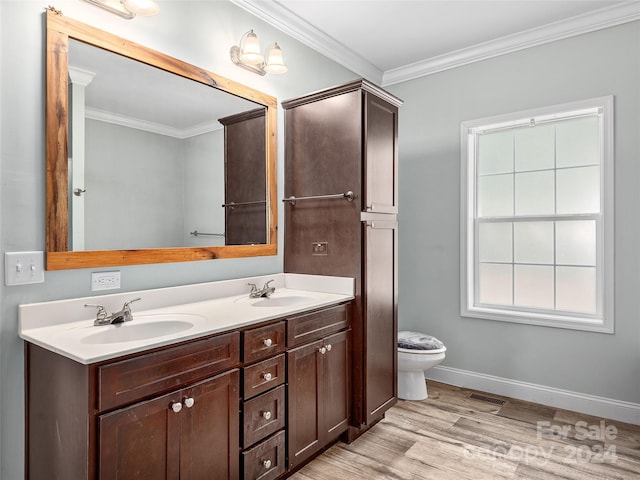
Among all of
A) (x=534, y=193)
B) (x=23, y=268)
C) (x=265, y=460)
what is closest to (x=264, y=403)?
(x=265, y=460)

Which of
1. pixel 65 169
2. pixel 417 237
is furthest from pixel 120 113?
pixel 417 237

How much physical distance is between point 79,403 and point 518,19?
3270 millimetres

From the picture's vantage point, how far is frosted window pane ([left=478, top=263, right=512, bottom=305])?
124 inches

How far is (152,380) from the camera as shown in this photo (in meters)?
1.39

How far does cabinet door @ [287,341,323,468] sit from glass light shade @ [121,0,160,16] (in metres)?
1.70

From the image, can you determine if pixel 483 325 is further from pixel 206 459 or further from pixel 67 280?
pixel 67 280

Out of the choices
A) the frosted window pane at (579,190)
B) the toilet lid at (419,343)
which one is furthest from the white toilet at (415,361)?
the frosted window pane at (579,190)

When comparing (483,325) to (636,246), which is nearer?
(636,246)

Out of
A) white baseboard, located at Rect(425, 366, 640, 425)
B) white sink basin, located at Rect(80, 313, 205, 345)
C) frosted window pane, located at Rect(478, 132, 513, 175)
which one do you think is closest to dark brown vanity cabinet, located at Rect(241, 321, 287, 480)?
white sink basin, located at Rect(80, 313, 205, 345)

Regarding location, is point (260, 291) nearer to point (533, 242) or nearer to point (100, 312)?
point (100, 312)

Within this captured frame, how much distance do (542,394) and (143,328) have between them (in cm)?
274

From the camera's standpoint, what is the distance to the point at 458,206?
329cm

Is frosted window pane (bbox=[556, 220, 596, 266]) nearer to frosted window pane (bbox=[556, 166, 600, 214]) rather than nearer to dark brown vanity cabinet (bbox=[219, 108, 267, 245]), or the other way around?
frosted window pane (bbox=[556, 166, 600, 214])

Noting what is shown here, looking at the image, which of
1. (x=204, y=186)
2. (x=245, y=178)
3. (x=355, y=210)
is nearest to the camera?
(x=204, y=186)
